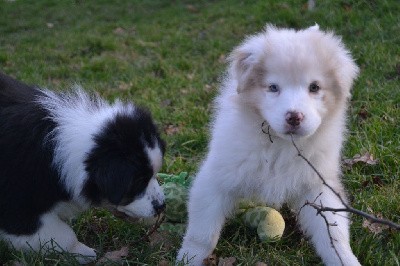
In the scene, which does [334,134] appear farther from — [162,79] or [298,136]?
[162,79]

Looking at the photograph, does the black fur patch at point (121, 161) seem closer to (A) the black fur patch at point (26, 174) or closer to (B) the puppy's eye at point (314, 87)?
(A) the black fur patch at point (26, 174)

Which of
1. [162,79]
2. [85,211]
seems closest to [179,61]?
[162,79]

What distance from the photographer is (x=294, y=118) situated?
102 inches

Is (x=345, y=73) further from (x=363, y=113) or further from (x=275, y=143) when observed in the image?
(x=363, y=113)

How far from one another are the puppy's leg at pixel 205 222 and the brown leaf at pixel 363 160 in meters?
1.31

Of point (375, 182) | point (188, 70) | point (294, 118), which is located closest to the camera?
point (294, 118)

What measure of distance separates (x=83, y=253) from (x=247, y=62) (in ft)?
4.88

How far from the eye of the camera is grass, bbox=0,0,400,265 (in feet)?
10.8

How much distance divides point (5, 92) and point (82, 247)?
111 centimetres

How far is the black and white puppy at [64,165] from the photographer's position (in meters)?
3.10

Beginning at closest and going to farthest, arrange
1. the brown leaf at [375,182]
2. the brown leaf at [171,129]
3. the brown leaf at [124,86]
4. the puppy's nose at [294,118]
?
the puppy's nose at [294,118] → the brown leaf at [375,182] → the brown leaf at [171,129] → the brown leaf at [124,86]

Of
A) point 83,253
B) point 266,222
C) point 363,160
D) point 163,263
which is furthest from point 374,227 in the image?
point 83,253

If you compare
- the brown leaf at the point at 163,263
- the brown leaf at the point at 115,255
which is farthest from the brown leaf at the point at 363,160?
the brown leaf at the point at 115,255

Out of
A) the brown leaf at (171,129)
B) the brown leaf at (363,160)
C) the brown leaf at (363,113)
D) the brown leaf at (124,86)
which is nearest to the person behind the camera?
the brown leaf at (363,160)
